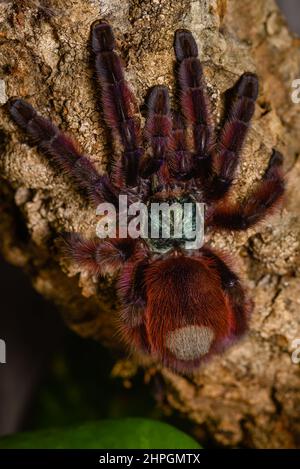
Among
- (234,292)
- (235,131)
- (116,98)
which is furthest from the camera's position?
(234,292)

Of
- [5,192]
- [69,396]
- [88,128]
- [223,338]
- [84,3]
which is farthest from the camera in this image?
[69,396]

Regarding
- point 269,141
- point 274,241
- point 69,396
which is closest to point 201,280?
point 274,241

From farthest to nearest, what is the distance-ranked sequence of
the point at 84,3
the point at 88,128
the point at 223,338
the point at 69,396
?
the point at 69,396, the point at 223,338, the point at 88,128, the point at 84,3

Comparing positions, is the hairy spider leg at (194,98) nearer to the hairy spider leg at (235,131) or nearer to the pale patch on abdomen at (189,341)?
the hairy spider leg at (235,131)

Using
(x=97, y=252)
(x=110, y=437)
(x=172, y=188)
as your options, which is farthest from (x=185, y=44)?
(x=110, y=437)

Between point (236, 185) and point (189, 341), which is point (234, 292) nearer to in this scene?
point (189, 341)

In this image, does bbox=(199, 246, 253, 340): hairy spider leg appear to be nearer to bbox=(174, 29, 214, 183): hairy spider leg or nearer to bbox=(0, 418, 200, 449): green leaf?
bbox=(174, 29, 214, 183): hairy spider leg
